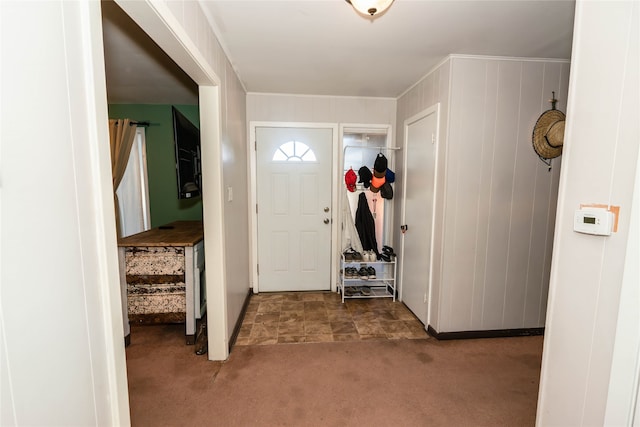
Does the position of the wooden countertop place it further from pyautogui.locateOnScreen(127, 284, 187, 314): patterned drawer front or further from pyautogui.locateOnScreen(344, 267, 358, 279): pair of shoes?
pyautogui.locateOnScreen(344, 267, 358, 279): pair of shoes

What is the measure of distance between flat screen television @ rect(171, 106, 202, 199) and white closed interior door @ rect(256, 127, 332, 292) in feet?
2.97

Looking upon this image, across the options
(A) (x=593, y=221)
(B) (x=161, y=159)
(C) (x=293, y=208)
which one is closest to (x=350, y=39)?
(A) (x=593, y=221)

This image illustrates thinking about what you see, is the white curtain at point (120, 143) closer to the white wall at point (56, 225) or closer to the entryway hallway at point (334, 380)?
the entryway hallway at point (334, 380)

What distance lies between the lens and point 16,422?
1.83 ft

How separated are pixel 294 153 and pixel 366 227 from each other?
3.95 ft

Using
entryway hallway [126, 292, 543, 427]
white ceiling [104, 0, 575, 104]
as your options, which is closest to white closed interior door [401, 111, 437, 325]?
entryway hallway [126, 292, 543, 427]

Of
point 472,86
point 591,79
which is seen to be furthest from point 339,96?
point 591,79

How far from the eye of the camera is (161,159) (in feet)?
11.8

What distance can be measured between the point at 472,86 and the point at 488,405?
7.35ft

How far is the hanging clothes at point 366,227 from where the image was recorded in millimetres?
3146

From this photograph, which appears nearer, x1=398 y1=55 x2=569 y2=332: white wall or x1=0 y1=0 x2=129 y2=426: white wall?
x1=0 y1=0 x2=129 y2=426: white wall

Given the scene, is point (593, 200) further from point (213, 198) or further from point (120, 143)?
point (120, 143)

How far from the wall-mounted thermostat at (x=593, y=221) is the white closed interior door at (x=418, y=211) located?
1.45 metres

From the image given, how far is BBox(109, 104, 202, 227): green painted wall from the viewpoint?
3510 millimetres
